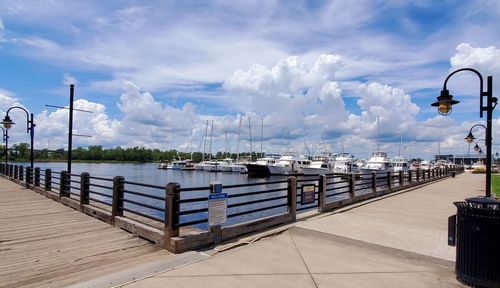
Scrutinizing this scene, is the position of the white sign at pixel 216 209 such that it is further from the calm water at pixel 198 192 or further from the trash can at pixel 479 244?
the trash can at pixel 479 244

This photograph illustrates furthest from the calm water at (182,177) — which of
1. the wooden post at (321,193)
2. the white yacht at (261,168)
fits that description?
the wooden post at (321,193)

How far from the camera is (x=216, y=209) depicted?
7.52 m

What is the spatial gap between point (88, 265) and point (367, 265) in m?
4.79

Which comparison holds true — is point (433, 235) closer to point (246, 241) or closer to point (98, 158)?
point (246, 241)

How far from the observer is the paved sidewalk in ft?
17.7

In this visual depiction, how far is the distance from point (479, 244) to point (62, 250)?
285 inches

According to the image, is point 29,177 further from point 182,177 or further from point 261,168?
point 182,177

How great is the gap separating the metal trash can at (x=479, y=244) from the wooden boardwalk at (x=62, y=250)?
492 centimetres

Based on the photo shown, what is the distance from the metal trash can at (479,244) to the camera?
16.5 ft

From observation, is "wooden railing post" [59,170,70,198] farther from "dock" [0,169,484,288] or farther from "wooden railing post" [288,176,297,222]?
"wooden railing post" [288,176,297,222]

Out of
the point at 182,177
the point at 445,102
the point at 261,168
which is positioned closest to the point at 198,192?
the point at 445,102

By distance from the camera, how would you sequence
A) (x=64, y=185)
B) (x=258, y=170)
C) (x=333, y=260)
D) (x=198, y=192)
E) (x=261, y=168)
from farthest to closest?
(x=258, y=170) < (x=261, y=168) < (x=198, y=192) < (x=64, y=185) < (x=333, y=260)

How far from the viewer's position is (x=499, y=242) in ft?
16.4

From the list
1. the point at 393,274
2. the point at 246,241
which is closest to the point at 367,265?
the point at 393,274
